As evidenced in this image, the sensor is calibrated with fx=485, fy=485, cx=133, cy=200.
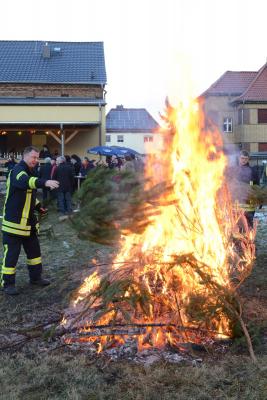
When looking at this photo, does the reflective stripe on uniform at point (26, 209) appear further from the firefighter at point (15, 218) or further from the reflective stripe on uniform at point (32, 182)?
the reflective stripe on uniform at point (32, 182)

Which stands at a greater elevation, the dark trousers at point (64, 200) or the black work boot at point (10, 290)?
the dark trousers at point (64, 200)

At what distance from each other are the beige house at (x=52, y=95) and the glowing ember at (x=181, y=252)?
17.9 m

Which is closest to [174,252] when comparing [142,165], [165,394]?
[142,165]

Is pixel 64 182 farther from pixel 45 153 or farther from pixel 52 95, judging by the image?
pixel 52 95

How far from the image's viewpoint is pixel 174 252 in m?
4.72

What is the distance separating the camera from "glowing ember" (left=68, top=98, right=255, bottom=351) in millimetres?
4375

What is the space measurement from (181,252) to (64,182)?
9.97 metres

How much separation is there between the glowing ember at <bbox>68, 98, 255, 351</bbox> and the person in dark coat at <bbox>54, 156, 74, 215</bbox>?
30.8 ft

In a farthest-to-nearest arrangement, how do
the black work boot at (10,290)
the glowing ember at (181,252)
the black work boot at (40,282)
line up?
the black work boot at (40,282), the black work boot at (10,290), the glowing ember at (181,252)

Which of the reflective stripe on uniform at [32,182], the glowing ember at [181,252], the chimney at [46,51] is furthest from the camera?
the chimney at [46,51]

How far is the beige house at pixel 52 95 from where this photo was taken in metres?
23.1

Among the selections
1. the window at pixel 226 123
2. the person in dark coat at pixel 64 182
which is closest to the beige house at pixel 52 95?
the person in dark coat at pixel 64 182

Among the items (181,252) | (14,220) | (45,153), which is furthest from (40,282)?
(45,153)

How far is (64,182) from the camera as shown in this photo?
14227 mm
